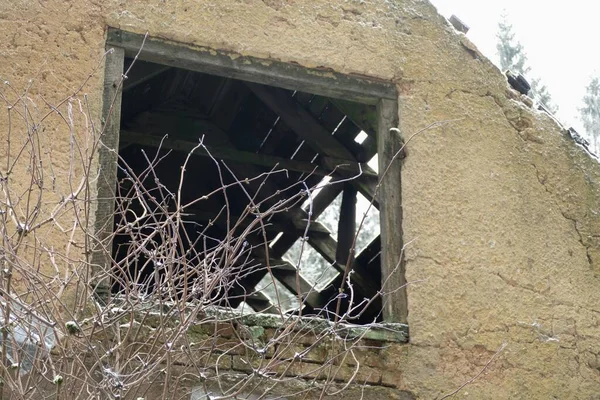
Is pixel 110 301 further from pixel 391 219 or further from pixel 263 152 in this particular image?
pixel 263 152

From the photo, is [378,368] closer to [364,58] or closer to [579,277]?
[579,277]

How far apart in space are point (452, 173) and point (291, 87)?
1.03 m

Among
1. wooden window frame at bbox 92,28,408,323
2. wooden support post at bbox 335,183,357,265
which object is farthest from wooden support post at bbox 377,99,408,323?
wooden support post at bbox 335,183,357,265

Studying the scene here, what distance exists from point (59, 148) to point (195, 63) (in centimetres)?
93

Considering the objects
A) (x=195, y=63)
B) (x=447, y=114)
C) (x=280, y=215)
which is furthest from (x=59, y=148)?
(x=280, y=215)

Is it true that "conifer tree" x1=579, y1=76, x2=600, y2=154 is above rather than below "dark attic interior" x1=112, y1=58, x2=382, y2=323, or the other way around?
below

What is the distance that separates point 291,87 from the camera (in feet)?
19.6

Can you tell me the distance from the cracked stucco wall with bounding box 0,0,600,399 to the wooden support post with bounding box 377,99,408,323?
0.18 feet

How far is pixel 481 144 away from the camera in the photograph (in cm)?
609

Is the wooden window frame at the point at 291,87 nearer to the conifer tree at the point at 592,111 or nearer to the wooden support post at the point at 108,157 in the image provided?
the wooden support post at the point at 108,157

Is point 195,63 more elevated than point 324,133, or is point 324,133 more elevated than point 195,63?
point 195,63

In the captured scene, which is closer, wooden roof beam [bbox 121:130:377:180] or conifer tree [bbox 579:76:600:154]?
wooden roof beam [bbox 121:130:377:180]

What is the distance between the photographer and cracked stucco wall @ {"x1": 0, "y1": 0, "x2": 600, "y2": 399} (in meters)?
5.48

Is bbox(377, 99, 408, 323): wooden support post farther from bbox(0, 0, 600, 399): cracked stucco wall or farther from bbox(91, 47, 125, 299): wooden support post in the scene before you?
bbox(91, 47, 125, 299): wooden support post
